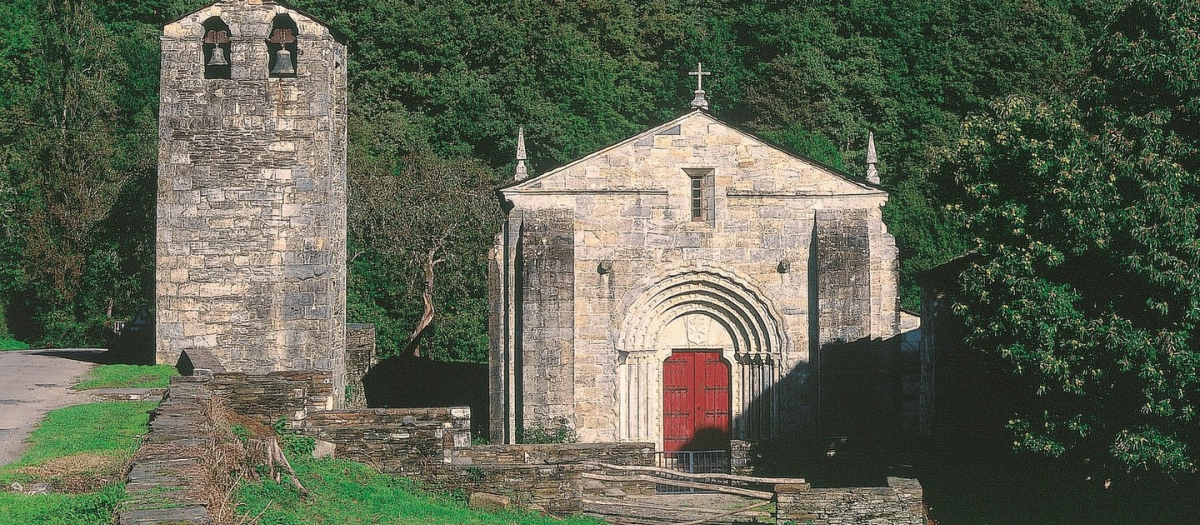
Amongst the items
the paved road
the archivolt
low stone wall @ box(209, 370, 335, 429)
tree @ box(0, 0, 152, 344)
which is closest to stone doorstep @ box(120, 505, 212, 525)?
the paved road

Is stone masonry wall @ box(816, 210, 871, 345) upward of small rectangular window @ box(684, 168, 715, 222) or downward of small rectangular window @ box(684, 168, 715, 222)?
downward

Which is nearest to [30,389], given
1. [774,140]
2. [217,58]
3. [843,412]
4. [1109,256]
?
[217,58]

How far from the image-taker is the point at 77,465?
12.8 meters

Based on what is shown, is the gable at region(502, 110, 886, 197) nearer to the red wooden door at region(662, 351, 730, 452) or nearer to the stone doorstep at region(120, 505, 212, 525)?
the red wooden door at region(662, 351, 730, 452)

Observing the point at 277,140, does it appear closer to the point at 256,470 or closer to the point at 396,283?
the point at 256,470

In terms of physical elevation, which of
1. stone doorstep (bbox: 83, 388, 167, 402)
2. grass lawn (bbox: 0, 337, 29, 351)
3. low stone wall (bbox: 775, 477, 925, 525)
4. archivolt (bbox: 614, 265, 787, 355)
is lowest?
low stone wall (bbox: 775, 477, 925, 525)

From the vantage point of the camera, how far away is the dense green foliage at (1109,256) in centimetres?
1667

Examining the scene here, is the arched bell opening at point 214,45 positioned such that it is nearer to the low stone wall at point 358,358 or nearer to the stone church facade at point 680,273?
the stone church facade at point 680,273

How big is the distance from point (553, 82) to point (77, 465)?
3722 centimetres

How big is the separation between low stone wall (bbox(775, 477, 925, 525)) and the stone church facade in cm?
581

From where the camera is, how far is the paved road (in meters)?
14.9

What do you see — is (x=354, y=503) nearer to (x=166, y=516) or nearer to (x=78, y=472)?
(x=78, y=472)

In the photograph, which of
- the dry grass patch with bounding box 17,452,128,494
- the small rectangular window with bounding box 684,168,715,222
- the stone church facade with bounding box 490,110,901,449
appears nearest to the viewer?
the dry grass patch with bounding box 17,452,128,494

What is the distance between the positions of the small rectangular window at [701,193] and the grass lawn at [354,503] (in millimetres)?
8271
